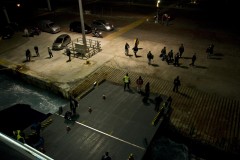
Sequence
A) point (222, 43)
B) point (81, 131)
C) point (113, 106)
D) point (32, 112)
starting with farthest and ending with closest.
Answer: point (222, 43)
point (32, 112)
point (113, 106)
point (81, 131)

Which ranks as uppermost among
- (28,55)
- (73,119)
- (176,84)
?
(28,55)

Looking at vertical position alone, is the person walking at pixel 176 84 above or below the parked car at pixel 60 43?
below

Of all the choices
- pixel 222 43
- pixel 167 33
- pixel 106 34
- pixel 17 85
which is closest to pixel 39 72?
pixel 17 85

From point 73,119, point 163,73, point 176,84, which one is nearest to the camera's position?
point 73,119

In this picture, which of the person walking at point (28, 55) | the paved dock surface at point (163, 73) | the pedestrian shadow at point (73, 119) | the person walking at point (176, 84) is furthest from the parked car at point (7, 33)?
the person walking at point (176, 84)

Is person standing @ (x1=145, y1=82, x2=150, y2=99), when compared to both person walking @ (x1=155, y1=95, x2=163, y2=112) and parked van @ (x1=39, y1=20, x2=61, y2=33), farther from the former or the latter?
parked van @ (x1=39, y1=20, x2=61, y2=33)

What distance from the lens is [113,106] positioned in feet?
51.8

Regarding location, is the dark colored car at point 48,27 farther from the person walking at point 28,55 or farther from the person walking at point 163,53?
the person walking at point 163,53

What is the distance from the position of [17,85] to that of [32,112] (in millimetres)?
5354

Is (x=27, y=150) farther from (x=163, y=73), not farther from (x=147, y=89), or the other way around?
(x=163, y=73)

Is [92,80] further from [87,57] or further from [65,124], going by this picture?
[65,124]

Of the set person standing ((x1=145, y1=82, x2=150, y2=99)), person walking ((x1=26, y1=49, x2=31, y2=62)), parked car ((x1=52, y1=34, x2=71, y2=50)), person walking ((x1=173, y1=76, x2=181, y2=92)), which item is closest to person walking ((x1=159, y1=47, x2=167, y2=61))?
person walking ((x1=173, y1=76, x2=181, y2=92))

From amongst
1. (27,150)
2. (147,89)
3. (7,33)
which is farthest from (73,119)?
(7,33)

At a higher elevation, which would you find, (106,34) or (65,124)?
(106,34)
